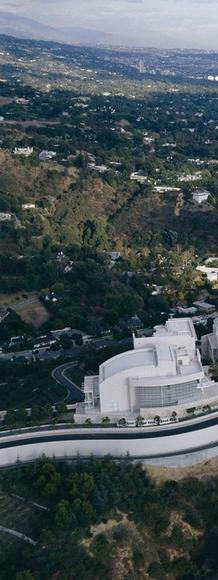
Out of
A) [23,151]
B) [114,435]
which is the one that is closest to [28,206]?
[23,151]

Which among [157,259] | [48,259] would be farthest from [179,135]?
[48,259]

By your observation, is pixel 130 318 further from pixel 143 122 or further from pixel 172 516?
pixel 143 122

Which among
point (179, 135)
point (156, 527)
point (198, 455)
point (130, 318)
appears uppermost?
point (179, 135)

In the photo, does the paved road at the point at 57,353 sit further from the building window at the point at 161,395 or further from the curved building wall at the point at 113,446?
the curved building wall at the point at 113,446

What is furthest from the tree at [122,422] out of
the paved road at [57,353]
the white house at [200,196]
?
the white house at [200,196]

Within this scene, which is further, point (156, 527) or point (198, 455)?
point (198, 455)

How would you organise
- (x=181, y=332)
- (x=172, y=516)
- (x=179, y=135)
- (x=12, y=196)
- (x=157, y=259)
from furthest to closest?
1. (x=179, y=135)
2. (x=12, y=196)
3. (x=157, y=259)
4. (x=181, y=332)
5. (x=172, y=516)
